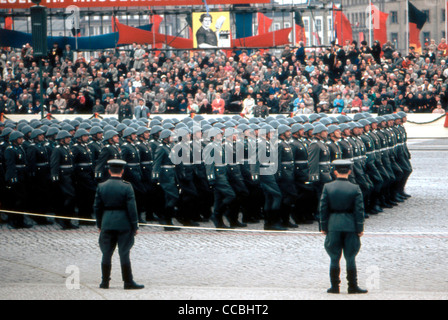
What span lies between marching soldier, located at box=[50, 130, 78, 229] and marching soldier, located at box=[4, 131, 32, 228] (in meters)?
0.69

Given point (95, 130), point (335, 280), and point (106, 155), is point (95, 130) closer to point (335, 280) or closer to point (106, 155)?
point (106, 155)

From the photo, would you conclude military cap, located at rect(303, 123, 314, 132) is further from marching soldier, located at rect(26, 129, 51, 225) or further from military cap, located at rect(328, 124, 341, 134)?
marching soldier, located at rect(26, 129, 51, 225)

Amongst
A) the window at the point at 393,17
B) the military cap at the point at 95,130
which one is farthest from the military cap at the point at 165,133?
the window at the point at 393,17

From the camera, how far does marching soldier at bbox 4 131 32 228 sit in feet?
54.0

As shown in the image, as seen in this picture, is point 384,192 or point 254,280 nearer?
point 254,280

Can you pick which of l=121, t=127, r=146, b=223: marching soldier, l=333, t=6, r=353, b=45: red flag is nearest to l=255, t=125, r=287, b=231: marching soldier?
l=121, t=127, r=146, b=223: marching soldier

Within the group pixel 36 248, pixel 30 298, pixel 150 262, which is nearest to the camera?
pixel 30 298

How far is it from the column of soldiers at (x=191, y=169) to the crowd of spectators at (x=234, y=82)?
44.3 feet

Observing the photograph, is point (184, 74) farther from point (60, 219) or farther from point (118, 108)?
point (60, 219)

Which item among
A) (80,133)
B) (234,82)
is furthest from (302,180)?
(234,82)

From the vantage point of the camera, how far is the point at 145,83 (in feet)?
114

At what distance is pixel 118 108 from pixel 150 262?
2011 centimetres

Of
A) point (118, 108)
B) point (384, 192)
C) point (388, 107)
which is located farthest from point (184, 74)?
point (384, 192)

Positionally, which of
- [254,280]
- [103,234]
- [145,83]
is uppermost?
[145,83]
